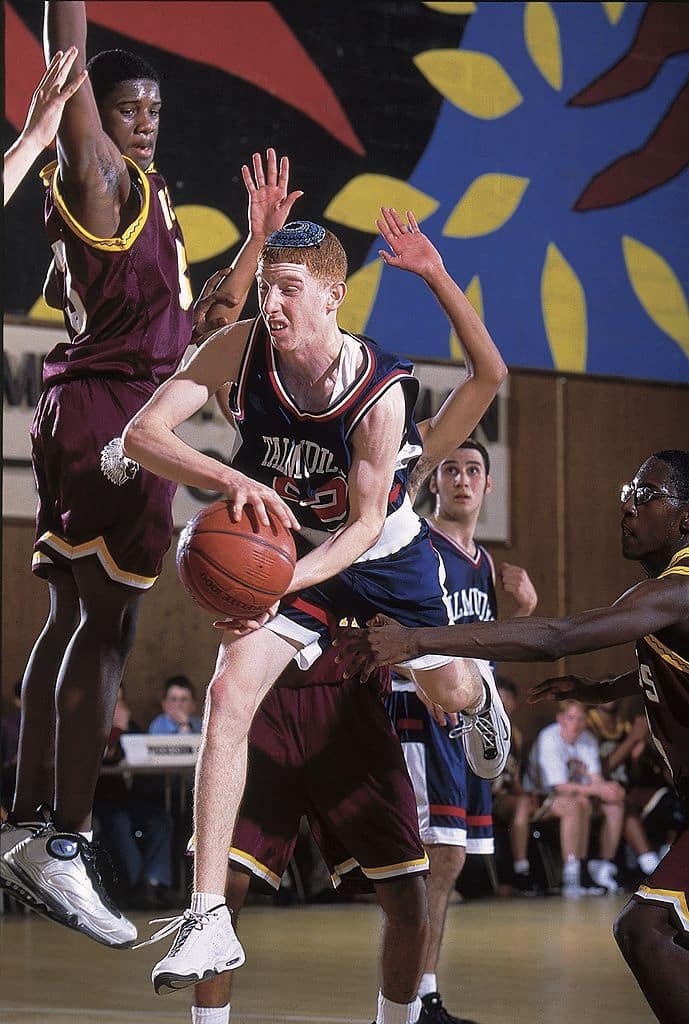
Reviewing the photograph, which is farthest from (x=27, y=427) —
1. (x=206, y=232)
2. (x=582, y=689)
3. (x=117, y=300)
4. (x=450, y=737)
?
(x=582, y=689)

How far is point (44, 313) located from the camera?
322 inches

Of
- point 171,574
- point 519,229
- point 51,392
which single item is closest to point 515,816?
point 171,574

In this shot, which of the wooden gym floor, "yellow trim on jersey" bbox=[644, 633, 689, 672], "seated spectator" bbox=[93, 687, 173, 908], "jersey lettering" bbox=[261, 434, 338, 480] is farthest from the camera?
"seated spectator" bbox=[93, 687, 173, 908]

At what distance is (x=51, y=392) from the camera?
5191 millimetres

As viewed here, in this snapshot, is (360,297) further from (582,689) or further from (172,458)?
(582,689)

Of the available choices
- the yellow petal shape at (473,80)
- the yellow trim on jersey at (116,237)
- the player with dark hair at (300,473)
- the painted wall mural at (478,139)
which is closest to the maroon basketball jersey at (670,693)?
the player with dark hair at (300,473)

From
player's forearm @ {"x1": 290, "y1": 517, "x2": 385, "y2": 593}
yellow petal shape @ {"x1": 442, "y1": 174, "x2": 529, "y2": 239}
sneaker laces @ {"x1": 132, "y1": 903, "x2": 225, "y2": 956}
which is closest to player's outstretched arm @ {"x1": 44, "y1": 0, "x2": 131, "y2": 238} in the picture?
player's forearm @ {"x1": 290, "y1": 517, "x2": 385, "y2": 593}

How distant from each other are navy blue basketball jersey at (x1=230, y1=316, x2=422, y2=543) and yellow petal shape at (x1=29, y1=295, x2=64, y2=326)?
355cm

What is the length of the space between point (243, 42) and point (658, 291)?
2.67 meters

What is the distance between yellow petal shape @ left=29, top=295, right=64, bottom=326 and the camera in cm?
799

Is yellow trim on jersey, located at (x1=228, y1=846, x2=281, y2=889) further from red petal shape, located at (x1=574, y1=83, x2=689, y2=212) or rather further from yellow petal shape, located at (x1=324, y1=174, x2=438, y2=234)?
red petal shape, located at (x1=574, y1=83, x2=689, y2=212)

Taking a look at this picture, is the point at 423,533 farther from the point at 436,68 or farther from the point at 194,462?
the point at 436,68

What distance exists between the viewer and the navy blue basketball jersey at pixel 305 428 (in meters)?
4.57

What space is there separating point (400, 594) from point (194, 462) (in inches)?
33.6
